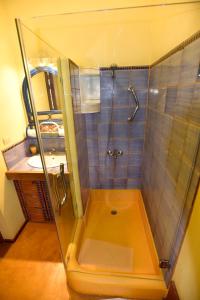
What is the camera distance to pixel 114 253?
1.51 m

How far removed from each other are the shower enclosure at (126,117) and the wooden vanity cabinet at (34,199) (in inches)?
17.7

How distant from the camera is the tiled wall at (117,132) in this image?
5.54ft

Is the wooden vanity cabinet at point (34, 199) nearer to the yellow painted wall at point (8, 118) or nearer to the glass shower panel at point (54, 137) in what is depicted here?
the yellow painted wall at point (8, 118)

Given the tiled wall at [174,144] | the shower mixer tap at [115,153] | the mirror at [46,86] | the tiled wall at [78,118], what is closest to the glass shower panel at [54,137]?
the mirror at [46,86]

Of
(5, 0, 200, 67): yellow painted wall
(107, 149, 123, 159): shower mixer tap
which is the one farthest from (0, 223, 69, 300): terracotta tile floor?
(5, 0, 200, 67): yellow painted wall

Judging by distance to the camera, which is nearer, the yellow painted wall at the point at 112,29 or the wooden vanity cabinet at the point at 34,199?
the yellow painted wall at the point at 112,29

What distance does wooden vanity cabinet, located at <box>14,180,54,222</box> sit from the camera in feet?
5.81

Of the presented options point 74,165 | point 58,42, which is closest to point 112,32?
point 58,42

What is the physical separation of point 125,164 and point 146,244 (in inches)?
37.2

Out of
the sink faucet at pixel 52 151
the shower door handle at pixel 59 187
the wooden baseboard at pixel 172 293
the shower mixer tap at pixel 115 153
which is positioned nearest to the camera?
the wooden baseboard at pixel 172 293

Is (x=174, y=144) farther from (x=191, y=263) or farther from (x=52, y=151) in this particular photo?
(x=52, y=151)

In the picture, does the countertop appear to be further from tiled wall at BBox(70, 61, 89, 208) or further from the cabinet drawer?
tiled wall at BBox(70, 61, 89, 208)

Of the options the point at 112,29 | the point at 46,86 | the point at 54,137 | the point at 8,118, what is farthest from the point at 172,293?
the point at 112,29

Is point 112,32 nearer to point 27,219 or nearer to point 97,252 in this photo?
point 97,252
